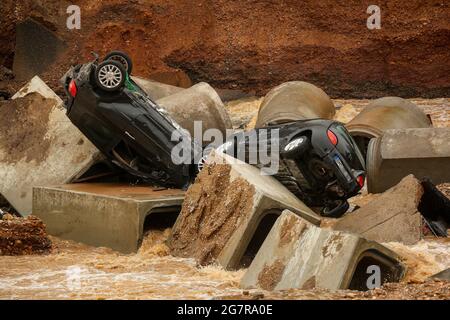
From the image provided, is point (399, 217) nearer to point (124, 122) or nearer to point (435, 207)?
point (435, 207)

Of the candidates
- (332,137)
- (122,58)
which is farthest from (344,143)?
(122,58)

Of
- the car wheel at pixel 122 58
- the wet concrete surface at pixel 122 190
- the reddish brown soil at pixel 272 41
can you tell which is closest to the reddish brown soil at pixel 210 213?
the wet concrete surface at pixel 122 190

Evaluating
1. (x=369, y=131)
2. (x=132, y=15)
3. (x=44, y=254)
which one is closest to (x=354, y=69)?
(x=132, y=15)

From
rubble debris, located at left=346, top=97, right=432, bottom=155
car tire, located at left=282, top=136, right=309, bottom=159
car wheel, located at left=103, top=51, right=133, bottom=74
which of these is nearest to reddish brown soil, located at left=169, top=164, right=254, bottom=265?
car tire, located at left=282, top=136, right=309, bottom=159

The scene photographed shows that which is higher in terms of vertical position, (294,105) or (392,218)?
(294,105)

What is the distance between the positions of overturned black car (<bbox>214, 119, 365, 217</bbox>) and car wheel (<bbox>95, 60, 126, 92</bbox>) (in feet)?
4.46

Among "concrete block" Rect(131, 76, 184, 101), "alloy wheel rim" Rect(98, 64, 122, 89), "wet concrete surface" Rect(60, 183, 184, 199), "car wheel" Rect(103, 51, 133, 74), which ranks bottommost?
"wet concrete surface" Rect(60, 183, 184, 199)

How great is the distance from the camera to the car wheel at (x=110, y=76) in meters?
9.43

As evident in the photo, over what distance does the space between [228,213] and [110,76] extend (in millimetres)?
2077

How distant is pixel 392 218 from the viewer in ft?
27.0

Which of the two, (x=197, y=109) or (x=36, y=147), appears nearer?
(x=36, y=147)

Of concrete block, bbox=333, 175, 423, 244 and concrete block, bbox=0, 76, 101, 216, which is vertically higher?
concrete block, bbox=0, 76, 101, 216

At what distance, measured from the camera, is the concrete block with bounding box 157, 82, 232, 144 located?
11203 millimetres

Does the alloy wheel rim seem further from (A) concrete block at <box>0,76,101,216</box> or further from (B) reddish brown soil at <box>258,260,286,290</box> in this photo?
(B) reddish brown soil at <box>258,260,286,290</box>
